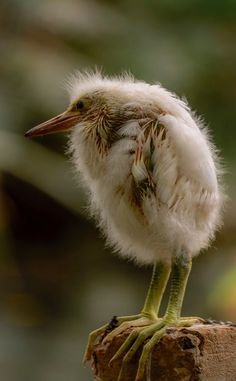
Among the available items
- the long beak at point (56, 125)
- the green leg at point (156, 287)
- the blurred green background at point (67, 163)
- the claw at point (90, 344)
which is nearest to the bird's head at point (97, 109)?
the long beak at point (56, 125)

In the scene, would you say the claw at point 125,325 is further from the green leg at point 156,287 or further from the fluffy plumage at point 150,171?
the fluffy plumage at point 150,171

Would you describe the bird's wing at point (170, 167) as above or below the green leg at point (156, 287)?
above

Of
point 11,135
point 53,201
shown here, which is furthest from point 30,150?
point 53,201

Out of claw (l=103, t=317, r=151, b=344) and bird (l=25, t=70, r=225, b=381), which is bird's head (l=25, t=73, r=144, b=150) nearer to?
bird (l=25, t=70, r=225, b=381)

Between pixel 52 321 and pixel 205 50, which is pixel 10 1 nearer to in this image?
pixel 205 50

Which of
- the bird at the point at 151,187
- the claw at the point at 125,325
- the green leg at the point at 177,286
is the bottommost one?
the claw at the point at 125,325
